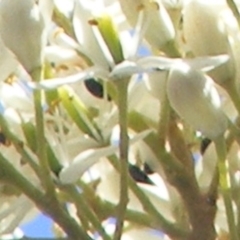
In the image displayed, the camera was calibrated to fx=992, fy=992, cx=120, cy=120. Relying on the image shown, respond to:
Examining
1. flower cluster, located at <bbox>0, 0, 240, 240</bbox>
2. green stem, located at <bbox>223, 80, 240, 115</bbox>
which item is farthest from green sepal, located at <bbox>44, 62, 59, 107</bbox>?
green stem, located at <bbox>223, 80, 240, 115</bbox>

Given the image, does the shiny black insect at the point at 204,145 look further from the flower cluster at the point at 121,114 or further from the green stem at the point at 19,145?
the green stem at the point at 19,145

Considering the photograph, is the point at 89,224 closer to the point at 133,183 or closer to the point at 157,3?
the point at 133,183

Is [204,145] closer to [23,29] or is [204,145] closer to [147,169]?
[147,169]

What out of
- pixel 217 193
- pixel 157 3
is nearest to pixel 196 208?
pixel 217 193

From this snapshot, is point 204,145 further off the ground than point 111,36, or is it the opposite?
point 111,36

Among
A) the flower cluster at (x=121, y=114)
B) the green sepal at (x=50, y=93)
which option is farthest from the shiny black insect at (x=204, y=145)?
the green sepal at (x=50, y=93)

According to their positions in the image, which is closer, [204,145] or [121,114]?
[121,114]

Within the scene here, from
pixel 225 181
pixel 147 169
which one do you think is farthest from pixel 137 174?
pixel 225 181
